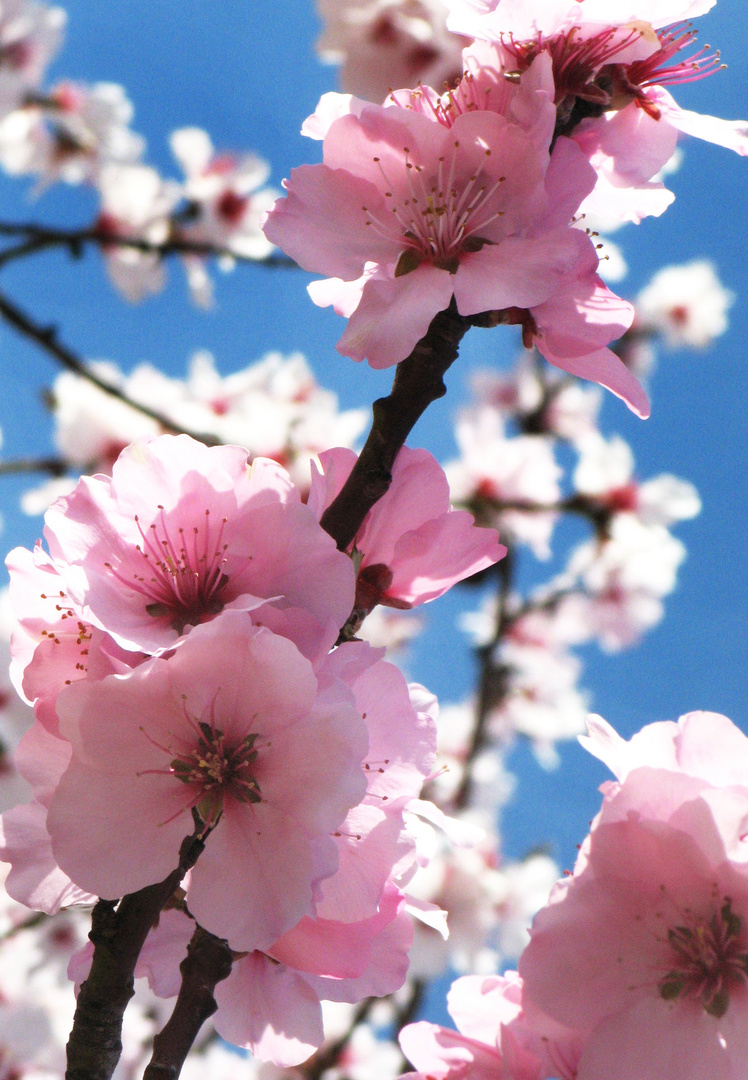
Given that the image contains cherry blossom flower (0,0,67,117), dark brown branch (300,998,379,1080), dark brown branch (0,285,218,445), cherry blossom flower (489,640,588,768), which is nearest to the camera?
dark brown branch (0,285,218,445)

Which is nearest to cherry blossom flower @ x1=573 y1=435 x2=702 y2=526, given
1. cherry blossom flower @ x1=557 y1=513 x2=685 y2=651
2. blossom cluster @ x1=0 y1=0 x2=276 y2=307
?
cherry blossom flower @ x1=557 y1=513 x2=685 y2=651

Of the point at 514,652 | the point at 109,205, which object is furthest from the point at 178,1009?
the point at 514,652

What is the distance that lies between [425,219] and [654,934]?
2.08 ft

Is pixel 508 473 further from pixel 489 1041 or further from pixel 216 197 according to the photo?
pixel 489 1041

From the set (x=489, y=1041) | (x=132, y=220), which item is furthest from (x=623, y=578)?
(x=489, y=1041)

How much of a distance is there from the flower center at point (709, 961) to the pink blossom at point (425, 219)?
51 centimetres

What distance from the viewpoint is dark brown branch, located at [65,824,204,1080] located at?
0.75 metres

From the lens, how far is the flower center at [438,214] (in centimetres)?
82

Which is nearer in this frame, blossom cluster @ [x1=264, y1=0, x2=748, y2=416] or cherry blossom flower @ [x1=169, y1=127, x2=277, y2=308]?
blossom cluster @ [x1=264, y1=0, x2=748, y2=416]

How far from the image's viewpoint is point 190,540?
772mm

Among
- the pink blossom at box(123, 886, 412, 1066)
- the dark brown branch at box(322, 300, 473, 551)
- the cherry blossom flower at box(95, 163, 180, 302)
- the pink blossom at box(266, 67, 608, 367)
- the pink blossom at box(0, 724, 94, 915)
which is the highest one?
the pink blossom at box(266, 67, 608, 367)

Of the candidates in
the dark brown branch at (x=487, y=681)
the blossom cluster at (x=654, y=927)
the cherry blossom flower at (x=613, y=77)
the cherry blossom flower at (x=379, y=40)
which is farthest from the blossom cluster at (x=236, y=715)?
the dark brown branch at (x=487, y=681)

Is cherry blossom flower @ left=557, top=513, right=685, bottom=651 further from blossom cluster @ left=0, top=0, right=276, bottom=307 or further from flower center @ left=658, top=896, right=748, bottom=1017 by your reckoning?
flower center @ left=658, top=896, right=748, bottom=1017

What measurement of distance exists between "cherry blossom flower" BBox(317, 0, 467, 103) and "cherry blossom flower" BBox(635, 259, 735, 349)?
14.2 feet
